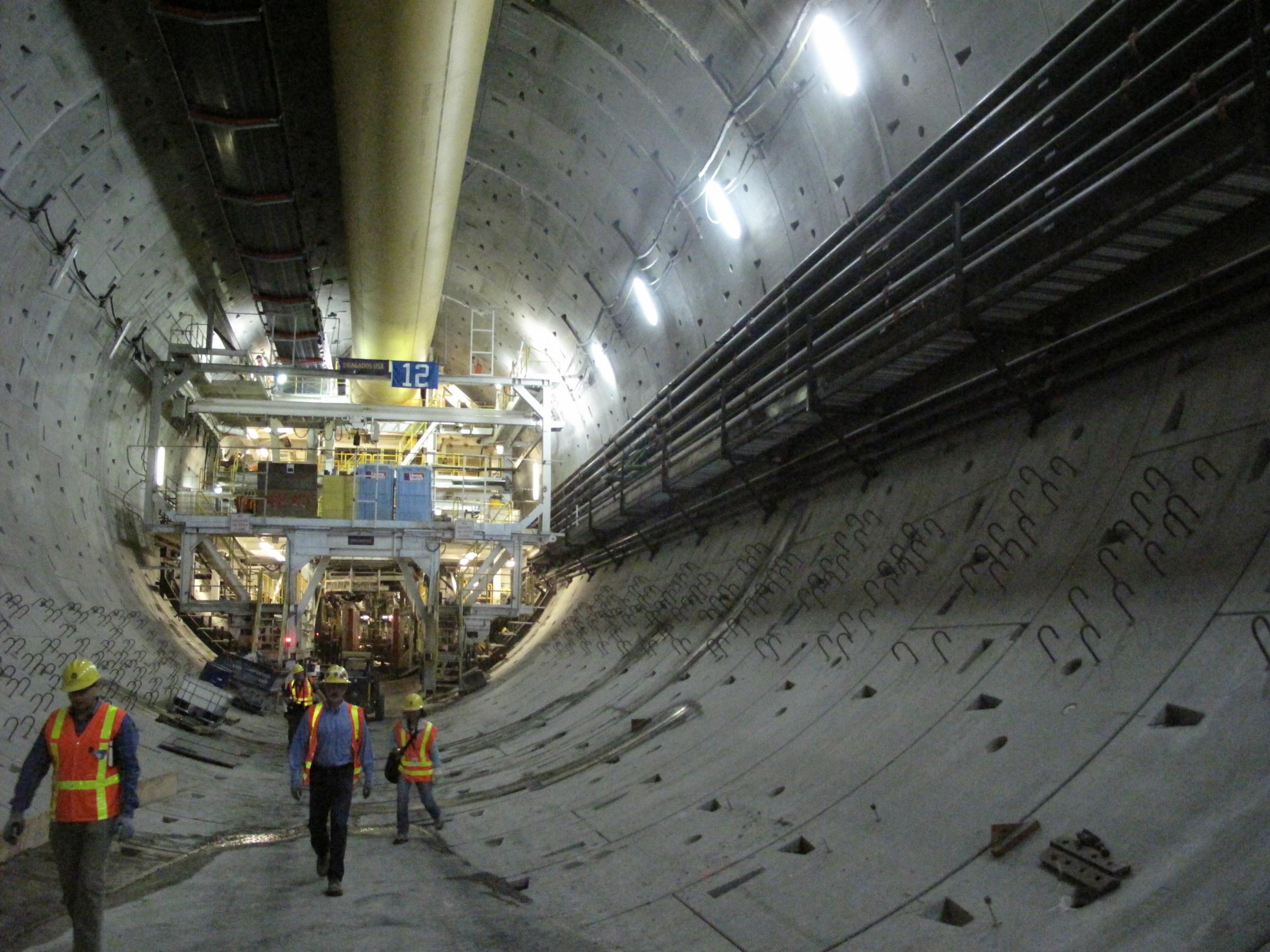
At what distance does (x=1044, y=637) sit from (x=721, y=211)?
6.99m

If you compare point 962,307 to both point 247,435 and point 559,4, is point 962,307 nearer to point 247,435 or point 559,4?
point 559,4

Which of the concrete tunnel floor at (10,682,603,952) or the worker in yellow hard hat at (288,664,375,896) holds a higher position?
the worker in yellow hard hat at (288,664,375,896)

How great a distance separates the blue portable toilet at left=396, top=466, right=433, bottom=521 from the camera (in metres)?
19.8

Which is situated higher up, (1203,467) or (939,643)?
(1203,467)

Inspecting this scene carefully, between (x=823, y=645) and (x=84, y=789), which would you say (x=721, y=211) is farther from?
(x=84, y=789)

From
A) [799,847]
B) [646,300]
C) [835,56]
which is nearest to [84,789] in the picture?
[799,847]

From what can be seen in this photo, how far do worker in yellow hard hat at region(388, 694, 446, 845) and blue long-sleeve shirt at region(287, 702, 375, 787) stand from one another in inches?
47.8

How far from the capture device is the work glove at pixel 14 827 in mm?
3969

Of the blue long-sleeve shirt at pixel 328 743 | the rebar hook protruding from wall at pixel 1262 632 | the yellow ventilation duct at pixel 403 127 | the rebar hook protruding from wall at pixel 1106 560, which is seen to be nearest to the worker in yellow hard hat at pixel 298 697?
the blue long-sleeve shirt at pixel 328 743

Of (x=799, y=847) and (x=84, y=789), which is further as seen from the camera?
(x=799, y=847)

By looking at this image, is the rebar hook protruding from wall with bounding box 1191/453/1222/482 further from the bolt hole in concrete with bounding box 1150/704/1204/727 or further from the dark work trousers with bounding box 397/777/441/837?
the dark work trousers with bounding box 397/777/441/837

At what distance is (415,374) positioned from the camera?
18.7m

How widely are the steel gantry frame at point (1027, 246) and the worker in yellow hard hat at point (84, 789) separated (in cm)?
498

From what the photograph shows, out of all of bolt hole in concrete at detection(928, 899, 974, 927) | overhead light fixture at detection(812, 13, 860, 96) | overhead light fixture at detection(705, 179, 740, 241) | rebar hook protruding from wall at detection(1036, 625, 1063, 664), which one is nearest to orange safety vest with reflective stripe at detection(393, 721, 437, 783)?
rebar hook protruding from wall at detection(1036, 625, 1063, 664)
